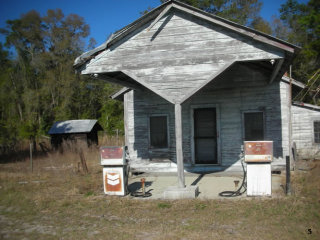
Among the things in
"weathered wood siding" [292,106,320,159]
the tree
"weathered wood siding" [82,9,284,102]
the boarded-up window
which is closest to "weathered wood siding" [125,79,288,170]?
the boarded-up window

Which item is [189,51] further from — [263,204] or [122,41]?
[263,204]

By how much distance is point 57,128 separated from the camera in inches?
825

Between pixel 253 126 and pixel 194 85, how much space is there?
3832mm

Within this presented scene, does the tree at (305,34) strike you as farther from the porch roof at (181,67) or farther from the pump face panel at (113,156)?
the pump face panel at (113,156)

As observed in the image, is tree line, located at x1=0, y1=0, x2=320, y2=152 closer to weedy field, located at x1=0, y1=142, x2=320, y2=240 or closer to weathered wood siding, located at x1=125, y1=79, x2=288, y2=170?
weathered wood siding, located at x1=125, y1=79, x2=288, y2=170

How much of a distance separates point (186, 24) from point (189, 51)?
0.69 m

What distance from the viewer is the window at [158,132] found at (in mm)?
10914

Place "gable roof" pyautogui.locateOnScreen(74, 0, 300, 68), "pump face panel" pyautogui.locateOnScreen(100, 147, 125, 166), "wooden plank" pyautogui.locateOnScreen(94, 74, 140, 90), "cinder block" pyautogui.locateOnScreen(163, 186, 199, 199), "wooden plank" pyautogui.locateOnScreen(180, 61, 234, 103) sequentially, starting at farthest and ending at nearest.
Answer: "wooden plank" pyautogui.locateOnScreen(94, 74, 140, 90), "pump face panel" pyautogui.locateOnScreen(100, 147, 125, 166), "cinder block" pyautogui.locateOnScreen(163, 186, 199, 199), "wooden plank" pyautogui.locateOnScreen(180, 61, 234, 103), "gable roof" pyautogui.locateOnScreen(74, 0, 300, 68)

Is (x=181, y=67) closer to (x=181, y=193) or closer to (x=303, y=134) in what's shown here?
(x=181, y=193)

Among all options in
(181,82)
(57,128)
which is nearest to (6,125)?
(57,128)

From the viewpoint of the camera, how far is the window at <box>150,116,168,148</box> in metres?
10.9

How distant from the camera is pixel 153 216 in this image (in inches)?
234

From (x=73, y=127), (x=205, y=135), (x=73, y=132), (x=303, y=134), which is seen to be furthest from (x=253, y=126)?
(x=73, y=127)

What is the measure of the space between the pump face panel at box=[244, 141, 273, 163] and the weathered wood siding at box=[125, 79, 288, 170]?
11.0 feet
